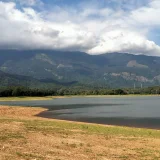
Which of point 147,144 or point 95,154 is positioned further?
point 147,144

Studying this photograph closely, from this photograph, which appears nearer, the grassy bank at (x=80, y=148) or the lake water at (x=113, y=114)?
the grassy bank at (x=80, y=148)

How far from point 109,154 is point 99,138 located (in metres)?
7.95

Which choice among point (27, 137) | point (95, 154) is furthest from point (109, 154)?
point (27, 137)

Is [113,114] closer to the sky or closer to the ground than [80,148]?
closer to the ground

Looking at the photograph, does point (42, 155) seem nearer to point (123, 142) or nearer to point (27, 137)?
point (27, 137)

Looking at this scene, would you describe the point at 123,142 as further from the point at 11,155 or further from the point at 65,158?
the point at 11,155

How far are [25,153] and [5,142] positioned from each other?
452 cm

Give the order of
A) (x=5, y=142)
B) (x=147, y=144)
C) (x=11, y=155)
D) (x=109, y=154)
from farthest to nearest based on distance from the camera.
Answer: (x=147, y=144), (x=5, y=142), (x=109, y=154), (x=11, y=155)

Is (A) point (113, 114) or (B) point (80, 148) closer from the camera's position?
(B) point (80, 148)

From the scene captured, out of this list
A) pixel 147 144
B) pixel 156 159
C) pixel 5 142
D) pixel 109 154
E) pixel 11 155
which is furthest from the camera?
pixel 147 144

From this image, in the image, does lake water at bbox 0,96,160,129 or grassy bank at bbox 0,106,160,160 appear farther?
lake water at bbox 0,96,160,129

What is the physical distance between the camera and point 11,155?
1900cm

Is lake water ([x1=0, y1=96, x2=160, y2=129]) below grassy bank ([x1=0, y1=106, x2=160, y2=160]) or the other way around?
below

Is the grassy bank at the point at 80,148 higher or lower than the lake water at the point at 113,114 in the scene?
higher
